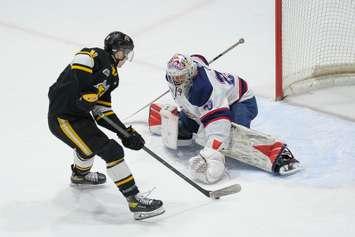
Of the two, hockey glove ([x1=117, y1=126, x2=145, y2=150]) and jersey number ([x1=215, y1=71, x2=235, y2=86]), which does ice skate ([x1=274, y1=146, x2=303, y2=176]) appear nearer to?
jersey number ([x1=215, y1=71, x2=235, y2=86])

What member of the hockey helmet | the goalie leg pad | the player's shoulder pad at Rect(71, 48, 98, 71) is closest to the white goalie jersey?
the goalie leg pad

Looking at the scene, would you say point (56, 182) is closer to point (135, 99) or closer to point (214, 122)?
point (214, 122)

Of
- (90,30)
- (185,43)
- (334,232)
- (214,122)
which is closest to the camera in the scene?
(334,232)

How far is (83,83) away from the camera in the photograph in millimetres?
2492

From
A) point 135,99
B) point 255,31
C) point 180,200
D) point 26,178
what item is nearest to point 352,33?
point 255,31

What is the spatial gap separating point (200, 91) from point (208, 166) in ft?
1.08

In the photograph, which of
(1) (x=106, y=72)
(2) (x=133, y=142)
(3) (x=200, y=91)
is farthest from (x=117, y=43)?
(3) (x=200, y=91)

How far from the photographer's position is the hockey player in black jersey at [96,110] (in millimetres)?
2494

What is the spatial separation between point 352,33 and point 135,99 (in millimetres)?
1374

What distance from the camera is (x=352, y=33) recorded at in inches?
159

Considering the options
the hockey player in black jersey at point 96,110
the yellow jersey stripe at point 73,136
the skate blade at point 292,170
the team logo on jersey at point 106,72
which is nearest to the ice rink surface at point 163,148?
the skate blade at point 292,170

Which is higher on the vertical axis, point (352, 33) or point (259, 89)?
point (352, 33)

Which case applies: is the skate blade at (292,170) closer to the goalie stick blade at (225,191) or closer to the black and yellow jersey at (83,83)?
the goalie stick blade at (225,191)

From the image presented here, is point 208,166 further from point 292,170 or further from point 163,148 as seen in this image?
point 163,148
